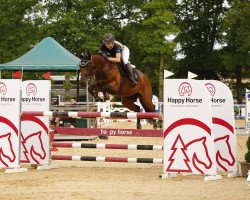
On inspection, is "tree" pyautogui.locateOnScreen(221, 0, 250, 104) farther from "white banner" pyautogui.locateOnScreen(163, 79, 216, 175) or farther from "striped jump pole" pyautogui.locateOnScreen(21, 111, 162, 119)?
"white banner" pyautogui.locateOnScreen(163, 79, 216, 175)

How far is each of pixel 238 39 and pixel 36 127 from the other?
1702 inches

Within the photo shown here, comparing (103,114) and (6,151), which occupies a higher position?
(103,114)

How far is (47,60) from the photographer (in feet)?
70.1

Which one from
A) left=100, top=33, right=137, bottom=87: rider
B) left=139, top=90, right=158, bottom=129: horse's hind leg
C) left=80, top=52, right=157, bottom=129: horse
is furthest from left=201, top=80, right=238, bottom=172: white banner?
left=139, top=90, right=158, bottom=129: horse's hind leg

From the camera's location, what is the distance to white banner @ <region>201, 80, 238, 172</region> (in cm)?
968

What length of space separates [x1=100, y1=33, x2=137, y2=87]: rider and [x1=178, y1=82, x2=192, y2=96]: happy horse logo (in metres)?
3.12

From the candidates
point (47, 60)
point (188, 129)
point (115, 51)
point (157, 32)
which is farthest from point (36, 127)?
point (157, 32)

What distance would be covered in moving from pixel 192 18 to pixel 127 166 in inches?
1878

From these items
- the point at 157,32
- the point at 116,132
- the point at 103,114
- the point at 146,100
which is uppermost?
the point at 157,32

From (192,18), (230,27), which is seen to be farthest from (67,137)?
(192,18)

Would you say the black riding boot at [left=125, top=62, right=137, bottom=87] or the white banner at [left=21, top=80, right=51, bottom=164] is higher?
the black riding boot at [left=125, top=62, right=137, bottom=87]

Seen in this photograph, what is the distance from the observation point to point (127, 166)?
37.4 feet

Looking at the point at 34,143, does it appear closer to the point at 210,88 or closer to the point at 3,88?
the point at 3,88

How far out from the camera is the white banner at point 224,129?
968 cm
